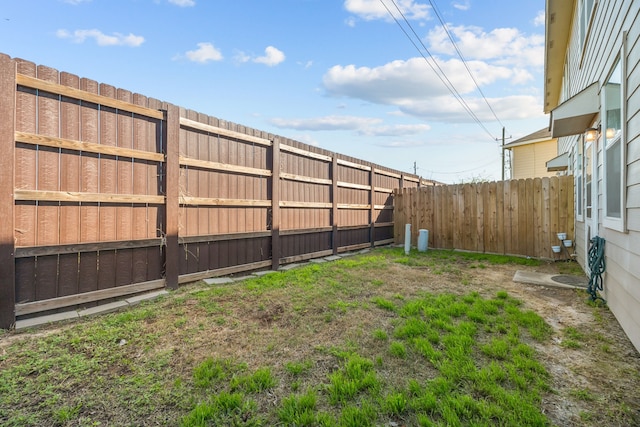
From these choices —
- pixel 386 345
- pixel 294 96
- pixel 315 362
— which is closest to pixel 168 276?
pixel 315 362

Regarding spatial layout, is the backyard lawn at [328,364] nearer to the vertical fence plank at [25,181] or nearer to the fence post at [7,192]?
the fence post at [7,192]

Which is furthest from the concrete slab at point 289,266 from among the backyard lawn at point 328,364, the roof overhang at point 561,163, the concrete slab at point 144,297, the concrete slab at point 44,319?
the roof overhang at point 561,163

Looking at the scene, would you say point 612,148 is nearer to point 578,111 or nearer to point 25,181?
point 578,111

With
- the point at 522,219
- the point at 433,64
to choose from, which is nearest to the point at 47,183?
the point at 522,219

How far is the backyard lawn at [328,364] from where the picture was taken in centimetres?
152

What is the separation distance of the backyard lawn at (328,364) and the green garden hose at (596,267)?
0.16 m

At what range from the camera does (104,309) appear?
118 inches

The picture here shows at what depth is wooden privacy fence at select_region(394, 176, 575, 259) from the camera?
6.06 metres

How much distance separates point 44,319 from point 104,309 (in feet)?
1.51

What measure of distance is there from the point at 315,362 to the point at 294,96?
8448mm

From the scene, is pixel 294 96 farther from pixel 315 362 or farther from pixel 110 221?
pixel 315 362

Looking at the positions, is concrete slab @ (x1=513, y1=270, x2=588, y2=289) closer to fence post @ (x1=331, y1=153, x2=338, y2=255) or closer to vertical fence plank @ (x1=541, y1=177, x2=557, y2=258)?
vertical fence plank @ (x1=541, y1=177, x2=557, y2=258)

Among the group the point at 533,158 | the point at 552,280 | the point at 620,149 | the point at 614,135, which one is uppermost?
the point at 533,158

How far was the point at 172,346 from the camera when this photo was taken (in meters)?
2.27
